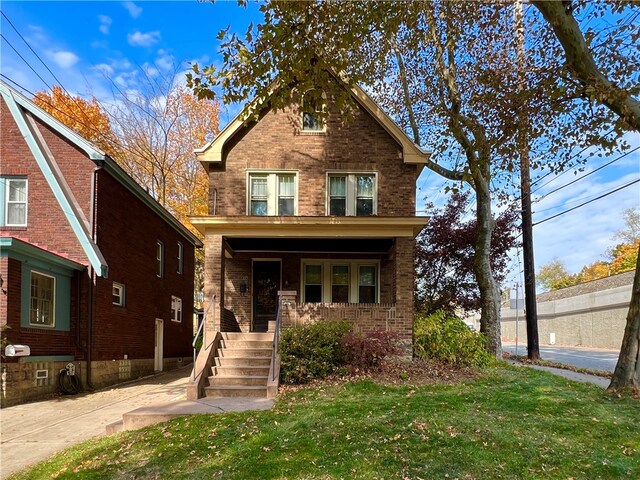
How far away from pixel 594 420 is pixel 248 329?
10.0 metres

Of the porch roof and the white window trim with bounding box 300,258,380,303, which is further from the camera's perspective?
the white window trim with bounding box 300,258,380,303

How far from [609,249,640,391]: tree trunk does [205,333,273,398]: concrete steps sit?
6705 mm

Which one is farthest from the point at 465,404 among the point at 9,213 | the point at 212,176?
the point at 9,213

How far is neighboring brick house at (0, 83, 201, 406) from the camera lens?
10781 millimetres

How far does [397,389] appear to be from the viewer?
363 inches

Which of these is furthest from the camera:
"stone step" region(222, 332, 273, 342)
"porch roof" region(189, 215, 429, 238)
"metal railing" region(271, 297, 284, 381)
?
"porch roof" region(189, 215, 429, 238)

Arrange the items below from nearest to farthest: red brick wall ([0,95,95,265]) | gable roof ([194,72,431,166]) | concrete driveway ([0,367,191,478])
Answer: concrete driveway ([0,367,191,478])
red brick wall ([0,95,95,265])
gable roof ([194,72,431,166])

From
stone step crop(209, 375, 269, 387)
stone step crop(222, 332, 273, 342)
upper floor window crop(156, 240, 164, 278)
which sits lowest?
stone step crop(209, 375, 269, 387)

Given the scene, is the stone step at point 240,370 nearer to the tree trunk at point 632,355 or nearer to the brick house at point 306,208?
the brick house at point 306,208

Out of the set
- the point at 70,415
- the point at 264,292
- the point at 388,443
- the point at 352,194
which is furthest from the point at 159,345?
the point at 388,443

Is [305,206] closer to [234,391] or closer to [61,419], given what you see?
[234,391]

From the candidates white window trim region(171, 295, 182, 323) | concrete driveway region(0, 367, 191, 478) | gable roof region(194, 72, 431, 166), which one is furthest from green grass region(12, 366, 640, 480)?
white window trim region(171, 295, 182, 323)

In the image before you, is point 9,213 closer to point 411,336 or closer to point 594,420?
point 411,336

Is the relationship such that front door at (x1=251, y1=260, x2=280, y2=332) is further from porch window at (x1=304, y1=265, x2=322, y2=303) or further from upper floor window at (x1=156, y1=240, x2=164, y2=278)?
upper floor window at (x1=156, y1=240, x2=164, y2=278)
